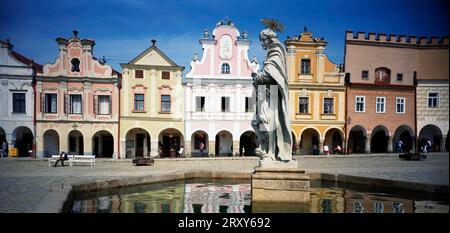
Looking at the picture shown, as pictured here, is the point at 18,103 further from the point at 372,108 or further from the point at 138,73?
the point at 372,108

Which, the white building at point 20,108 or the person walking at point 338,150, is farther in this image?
the person walking at point 338,150

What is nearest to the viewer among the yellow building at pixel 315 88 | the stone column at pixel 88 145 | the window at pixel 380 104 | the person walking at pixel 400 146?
the stone column at pixel 88 145

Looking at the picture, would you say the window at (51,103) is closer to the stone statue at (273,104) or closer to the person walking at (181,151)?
the person walking at (181,151)

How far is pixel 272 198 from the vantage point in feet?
16.6

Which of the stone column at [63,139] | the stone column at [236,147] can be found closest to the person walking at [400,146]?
the stone column at [236,147]

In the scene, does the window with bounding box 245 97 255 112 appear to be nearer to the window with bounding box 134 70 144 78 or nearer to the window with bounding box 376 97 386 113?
the window with bounding box 134 70 144 78

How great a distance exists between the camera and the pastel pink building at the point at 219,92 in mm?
25922

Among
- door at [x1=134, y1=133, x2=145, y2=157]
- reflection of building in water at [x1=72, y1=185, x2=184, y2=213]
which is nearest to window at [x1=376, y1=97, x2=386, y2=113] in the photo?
door at [x1=134, y1=133, x2=145, y2=157]

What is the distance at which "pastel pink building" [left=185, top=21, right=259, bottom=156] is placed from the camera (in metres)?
25.9

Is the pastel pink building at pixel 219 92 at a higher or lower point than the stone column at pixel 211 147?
higher

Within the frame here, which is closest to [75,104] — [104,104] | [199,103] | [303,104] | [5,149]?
[104,104]

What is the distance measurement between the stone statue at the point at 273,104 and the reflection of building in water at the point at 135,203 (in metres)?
1.72

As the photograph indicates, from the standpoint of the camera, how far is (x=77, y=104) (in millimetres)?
24969
